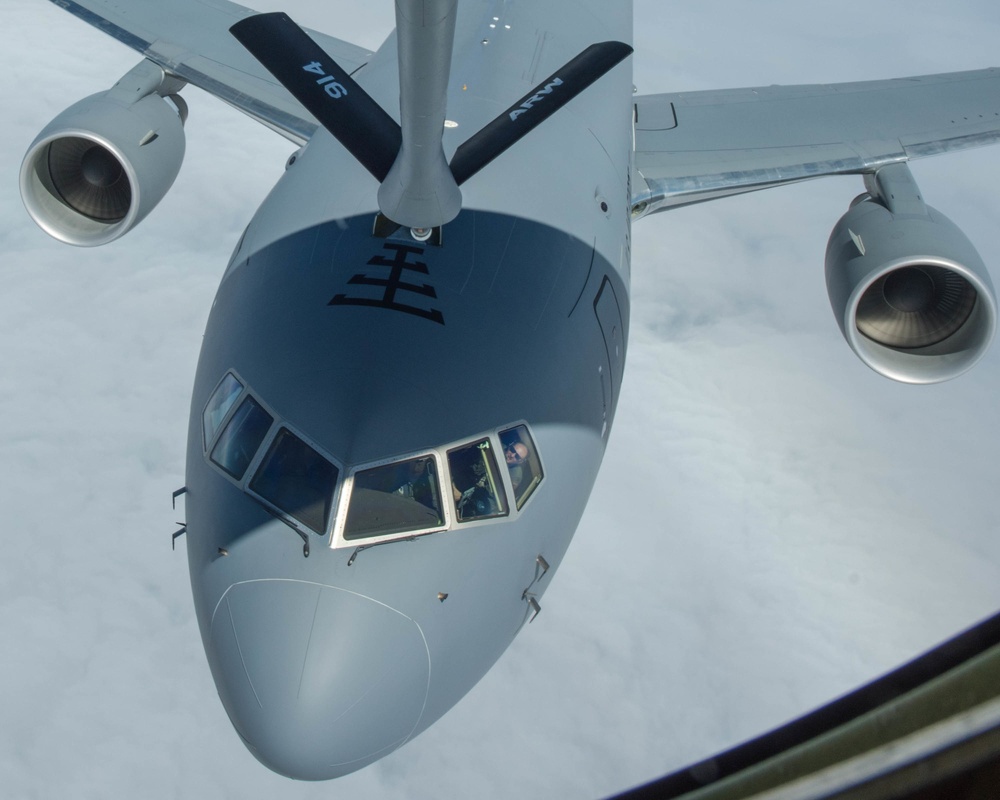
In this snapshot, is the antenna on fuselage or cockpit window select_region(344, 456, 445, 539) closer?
the antenna on fuselage

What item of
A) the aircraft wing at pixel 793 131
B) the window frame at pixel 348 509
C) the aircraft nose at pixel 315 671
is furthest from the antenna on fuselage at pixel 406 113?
the aircraft wing at pixel 793 131

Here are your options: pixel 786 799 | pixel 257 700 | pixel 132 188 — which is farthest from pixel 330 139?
pixel 786 799

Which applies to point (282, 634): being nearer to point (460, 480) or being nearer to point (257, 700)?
point (257, 700)

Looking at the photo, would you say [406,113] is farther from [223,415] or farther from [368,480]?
[223,415]

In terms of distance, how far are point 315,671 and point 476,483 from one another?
1853 millimetres

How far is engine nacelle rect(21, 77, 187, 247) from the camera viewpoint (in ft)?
39.7

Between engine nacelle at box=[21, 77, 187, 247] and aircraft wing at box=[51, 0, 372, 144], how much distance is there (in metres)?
0.85

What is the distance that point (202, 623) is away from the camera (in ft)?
24.9

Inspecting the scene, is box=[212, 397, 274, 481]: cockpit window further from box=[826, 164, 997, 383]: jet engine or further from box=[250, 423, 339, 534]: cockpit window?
box=[826, 164, 997, 383]: jet engine

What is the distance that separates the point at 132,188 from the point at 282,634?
7.73 m

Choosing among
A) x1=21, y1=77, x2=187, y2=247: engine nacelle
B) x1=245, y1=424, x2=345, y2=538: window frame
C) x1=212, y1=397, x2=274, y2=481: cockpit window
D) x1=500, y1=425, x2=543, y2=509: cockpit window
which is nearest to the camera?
x1=245, y1=424, x2=345, y2=538: window frame

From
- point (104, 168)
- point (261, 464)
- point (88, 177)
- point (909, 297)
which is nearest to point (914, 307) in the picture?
point (909, 297)

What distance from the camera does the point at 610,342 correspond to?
9.34 meters

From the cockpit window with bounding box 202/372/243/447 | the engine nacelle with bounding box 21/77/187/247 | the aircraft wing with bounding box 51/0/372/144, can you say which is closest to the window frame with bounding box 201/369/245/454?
the cockpit window with bounding box 202/372/243/447
